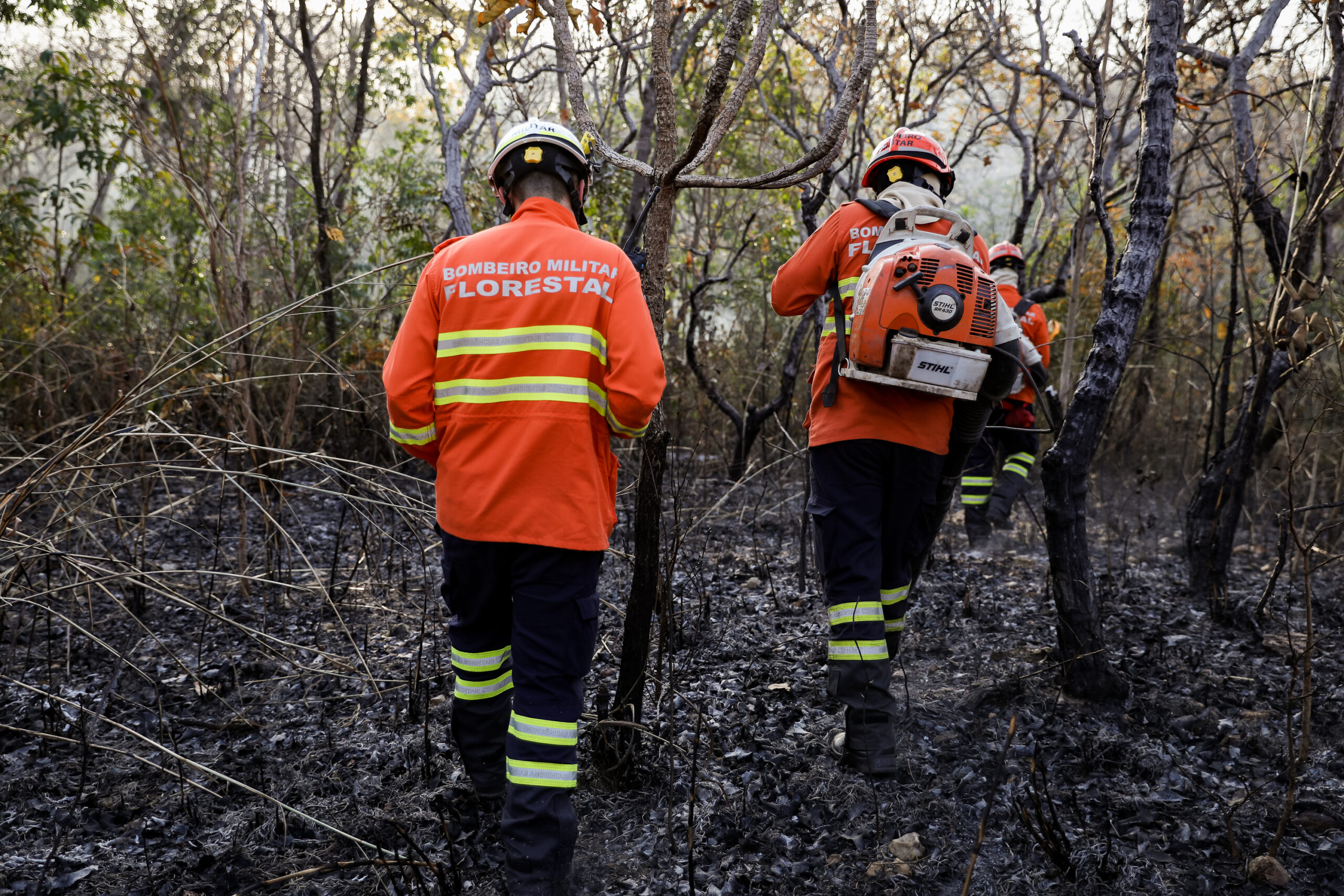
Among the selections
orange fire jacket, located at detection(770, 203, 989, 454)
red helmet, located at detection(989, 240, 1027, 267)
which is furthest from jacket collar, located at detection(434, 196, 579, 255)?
red helmet, located at detection(989, 240, 1027, 267)

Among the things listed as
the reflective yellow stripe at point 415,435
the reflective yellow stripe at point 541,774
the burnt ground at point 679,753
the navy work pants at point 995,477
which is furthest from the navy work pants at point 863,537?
the navy work pants at point 995,477

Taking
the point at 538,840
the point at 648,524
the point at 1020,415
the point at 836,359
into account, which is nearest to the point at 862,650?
the point at 648,524

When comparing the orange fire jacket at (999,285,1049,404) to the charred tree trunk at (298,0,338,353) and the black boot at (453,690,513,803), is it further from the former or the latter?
the black boot at (453,690,513,803)

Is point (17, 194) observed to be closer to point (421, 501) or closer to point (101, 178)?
point (101, 178)

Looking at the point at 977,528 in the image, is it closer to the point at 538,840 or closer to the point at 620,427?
the point at 620,427

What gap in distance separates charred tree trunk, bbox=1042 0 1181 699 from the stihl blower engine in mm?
499

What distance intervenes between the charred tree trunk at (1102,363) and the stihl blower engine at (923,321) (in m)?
0.50

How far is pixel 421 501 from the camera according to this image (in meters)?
3.21

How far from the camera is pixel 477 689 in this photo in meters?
2.33

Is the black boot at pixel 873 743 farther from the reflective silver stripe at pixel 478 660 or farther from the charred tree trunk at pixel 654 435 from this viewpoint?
the reflective silver stripe at pixel 478 660

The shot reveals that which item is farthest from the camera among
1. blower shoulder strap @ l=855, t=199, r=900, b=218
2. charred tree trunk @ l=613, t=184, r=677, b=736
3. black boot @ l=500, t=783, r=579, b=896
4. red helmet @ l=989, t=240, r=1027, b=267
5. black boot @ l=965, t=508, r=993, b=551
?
red helmet @ l=989, t=240, r=1027, b=267

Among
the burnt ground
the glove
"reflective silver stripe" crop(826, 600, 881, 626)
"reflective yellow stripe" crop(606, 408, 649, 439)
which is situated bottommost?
the burnt ground

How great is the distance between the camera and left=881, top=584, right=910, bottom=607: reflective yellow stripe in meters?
2.96

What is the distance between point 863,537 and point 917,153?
4.52ft
